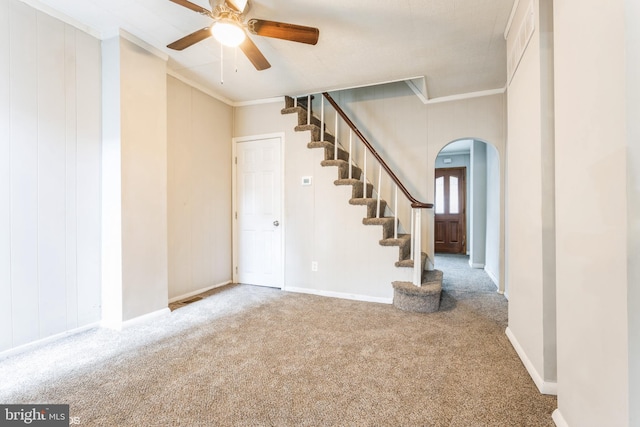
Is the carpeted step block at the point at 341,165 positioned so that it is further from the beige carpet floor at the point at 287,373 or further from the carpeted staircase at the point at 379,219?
the beige carpet floor at the point at 287,373

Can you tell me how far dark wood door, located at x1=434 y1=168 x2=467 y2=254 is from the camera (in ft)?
24.0

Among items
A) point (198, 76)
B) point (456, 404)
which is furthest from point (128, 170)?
point (456, 404)

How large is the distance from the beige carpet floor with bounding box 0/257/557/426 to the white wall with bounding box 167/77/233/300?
0.84m

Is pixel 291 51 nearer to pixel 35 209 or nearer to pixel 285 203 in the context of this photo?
pixel 285 203

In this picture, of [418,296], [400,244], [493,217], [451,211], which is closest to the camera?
[418,296]

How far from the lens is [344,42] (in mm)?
2658

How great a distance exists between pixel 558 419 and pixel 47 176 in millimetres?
3760

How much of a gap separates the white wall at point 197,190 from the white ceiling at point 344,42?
1.22ft

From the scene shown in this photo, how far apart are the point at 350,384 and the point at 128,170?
8.54 feet

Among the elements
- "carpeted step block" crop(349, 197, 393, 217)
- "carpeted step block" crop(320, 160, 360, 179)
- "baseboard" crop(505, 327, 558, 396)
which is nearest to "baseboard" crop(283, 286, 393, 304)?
"carpeted step block" crop(349, 197, 393, 217)

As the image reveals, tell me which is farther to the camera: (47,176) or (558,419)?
(47,176)

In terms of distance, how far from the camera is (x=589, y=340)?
1.16m

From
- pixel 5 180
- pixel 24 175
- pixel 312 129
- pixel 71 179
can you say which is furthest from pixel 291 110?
pixel 5 180

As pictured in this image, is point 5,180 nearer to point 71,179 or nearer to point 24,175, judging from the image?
point 24,175
